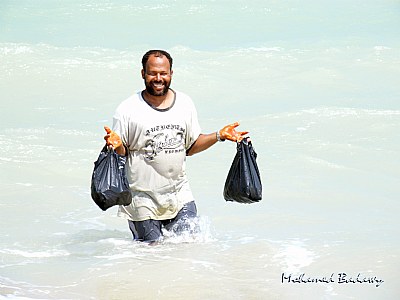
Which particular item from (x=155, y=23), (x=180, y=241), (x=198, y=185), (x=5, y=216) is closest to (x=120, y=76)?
(x=155, y=23)

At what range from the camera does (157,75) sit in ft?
20.8

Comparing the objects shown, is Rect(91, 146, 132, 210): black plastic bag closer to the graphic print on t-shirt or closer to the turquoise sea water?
the graphic print on t-shirt

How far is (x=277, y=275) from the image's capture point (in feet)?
20.1

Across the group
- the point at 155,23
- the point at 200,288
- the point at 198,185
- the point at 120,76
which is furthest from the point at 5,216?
the point at 155,23

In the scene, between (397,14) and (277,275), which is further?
(397,14)

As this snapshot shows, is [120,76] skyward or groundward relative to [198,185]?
skyward

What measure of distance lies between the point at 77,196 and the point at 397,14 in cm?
1317

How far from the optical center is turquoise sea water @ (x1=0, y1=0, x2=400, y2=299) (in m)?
6.26

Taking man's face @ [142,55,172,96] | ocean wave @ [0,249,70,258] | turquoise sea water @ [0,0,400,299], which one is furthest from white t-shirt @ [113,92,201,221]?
ocean wave @ [0,249,70,258]

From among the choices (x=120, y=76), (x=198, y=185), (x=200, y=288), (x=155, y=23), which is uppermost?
(x=155, y=23)

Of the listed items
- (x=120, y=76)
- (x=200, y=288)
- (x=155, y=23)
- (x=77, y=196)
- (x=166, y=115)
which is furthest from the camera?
(x=155, y=23)

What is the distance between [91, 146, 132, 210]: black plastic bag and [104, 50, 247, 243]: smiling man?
93 millimetres

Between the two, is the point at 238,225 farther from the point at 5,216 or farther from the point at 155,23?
the point at 155,23

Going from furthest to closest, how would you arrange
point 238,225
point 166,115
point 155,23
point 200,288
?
1. point 155,23
2. point 238,225
3. point 166,115
4. point 200,288
